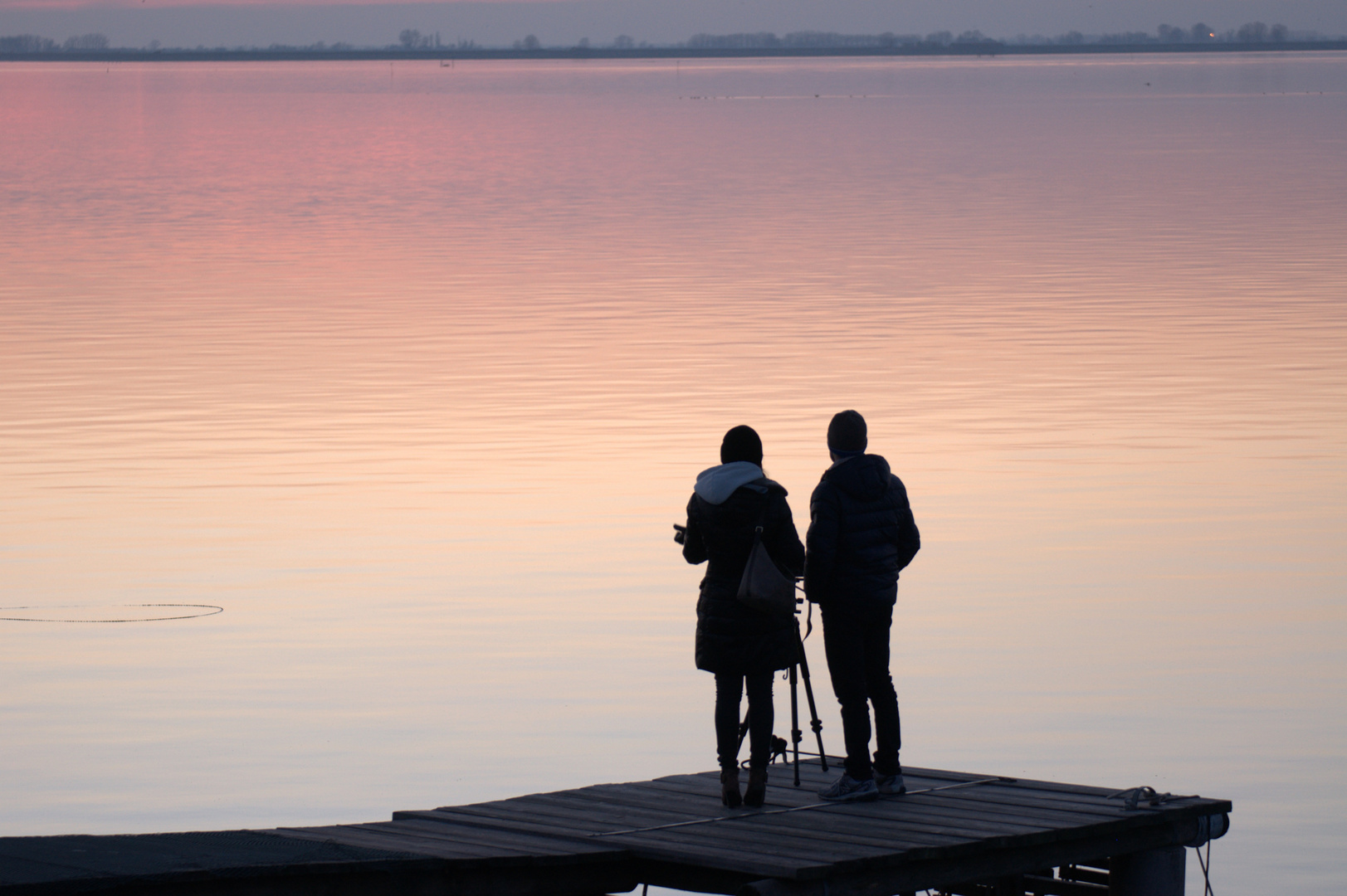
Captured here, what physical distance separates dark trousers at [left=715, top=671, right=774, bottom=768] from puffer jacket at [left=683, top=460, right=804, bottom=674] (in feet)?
0.24

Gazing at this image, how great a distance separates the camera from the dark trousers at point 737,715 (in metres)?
9.19

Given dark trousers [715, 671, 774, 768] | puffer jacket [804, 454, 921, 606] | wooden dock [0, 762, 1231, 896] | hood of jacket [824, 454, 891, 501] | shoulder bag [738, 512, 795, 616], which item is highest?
hood of jacket [824, 454, 891, 501]

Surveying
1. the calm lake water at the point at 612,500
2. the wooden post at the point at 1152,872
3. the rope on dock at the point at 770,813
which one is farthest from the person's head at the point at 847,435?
the calm lake water at the point at 612,500

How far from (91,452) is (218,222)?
1224 inches

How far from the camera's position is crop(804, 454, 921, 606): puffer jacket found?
9109 millimetres

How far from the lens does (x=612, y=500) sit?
18172mm

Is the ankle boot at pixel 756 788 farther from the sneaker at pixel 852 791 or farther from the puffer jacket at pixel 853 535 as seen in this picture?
the puffer jacket at pixel 853 535

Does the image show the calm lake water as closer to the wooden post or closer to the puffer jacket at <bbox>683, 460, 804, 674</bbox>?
the wooden post

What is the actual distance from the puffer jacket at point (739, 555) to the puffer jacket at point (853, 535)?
100mm

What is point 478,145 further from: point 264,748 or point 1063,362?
point 264,748

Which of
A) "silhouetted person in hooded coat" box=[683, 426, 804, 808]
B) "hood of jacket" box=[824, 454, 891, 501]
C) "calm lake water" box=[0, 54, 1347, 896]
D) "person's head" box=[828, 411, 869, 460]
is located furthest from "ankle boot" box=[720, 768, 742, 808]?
"calm lake water" box=[0, 54, 1347, 896]

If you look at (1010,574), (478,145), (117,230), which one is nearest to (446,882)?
(1010,574)

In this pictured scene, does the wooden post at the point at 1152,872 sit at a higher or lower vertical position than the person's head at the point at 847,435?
lower

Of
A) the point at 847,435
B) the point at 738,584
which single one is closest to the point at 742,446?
the point at 847,435
